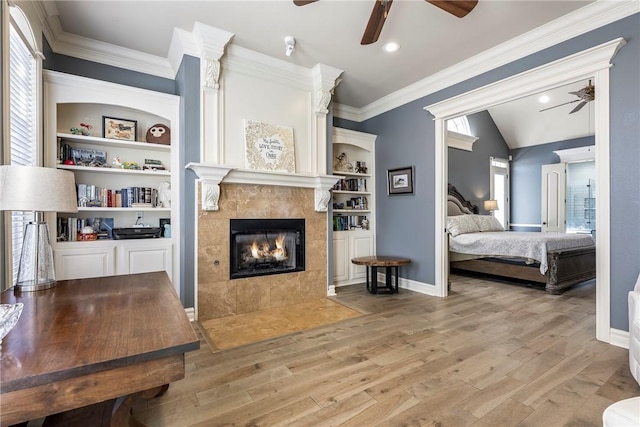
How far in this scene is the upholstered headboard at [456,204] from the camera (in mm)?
6590

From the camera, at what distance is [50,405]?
828mm

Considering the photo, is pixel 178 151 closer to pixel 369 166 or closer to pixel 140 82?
pixel 140 82

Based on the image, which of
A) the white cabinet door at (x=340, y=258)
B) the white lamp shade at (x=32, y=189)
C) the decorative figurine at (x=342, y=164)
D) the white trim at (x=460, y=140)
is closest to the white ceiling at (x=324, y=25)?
the decorative figurine at (x=342, y=164)

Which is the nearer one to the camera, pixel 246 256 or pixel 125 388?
pixel 125 388

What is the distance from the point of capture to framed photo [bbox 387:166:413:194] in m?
4.34

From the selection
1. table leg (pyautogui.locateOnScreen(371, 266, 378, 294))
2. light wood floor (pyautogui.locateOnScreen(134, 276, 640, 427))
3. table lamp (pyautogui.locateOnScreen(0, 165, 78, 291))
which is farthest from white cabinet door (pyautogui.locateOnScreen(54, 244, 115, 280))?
table leg (pyautogui.locateOnScreen(371, 266, 378, 294))

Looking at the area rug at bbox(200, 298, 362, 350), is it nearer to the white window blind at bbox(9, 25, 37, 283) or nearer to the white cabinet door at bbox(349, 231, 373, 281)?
the white cabinet door at bbox(349, 231, 373, 281)

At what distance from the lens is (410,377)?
2051mm

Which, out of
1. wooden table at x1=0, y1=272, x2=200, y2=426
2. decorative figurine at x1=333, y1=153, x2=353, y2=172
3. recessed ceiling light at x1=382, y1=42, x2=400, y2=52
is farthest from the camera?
Result: decorative figurine at x1=333, y1=153, x2=353, y2=172

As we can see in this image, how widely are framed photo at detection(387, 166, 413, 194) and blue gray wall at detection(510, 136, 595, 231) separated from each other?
5263mm

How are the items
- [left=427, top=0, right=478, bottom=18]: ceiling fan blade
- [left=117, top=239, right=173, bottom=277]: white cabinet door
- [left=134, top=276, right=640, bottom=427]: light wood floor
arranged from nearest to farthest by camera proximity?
1. [left=134, top=276, right=640, bottom=427]: light wood floor
2. [left=427, top=0, right=478, bottom=18]: ceiling fan blade
3. [left=117, top=239, right=173, bottom=277]: white cabinet door

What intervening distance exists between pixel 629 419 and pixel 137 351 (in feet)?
5.22

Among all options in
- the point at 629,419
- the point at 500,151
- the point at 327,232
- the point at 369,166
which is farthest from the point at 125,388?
the point at 500,151

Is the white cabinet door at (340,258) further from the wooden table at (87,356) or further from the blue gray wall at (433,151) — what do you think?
the wooden table at (87,356)
